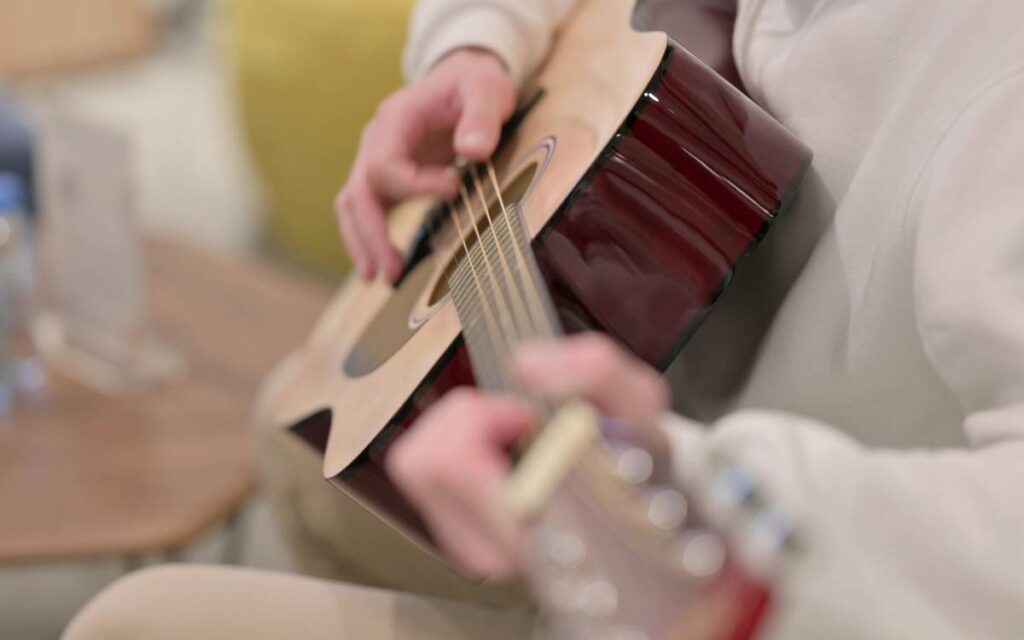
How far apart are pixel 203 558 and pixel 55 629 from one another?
18cm

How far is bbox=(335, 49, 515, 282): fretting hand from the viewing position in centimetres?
84

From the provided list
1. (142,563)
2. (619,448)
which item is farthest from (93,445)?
(619,448)

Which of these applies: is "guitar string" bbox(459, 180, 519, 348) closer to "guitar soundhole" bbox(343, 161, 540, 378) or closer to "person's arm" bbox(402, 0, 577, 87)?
"guitar soundhole" bbox(343, 161, 540, 378)

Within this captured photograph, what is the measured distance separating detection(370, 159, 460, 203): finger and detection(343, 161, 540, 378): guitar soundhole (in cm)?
2

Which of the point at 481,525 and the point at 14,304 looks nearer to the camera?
the point at 481,525

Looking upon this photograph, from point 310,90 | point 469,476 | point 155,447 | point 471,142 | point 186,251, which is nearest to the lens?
point 469,476

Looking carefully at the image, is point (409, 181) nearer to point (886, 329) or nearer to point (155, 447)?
point (886, 329)

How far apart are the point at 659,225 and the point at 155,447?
27.2 inches

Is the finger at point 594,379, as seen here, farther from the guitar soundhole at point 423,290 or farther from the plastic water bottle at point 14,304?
the plastic water bottle at point 14,304

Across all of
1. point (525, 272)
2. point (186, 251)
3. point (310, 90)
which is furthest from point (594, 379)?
point (310, 90)

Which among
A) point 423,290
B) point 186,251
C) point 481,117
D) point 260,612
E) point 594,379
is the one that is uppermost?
point 594,379

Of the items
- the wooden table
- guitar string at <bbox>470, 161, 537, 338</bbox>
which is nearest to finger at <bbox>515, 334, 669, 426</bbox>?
guitar string at <bbox>470, 161, 537, 338</bbox>

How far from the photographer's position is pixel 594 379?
41 cm

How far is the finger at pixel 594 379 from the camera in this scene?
0.40 m
